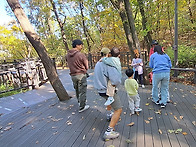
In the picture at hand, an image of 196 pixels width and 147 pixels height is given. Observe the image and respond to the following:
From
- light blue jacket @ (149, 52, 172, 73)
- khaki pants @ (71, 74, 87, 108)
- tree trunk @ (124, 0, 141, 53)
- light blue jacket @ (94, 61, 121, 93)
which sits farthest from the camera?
tree trunk @ (124, 0, 141, 53)

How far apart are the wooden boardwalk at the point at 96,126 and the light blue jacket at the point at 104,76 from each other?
0.96 m

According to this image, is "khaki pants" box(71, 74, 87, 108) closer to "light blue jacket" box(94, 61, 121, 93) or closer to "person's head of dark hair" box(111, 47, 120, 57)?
"light blue jacket" box(94, 61, 121, 93)

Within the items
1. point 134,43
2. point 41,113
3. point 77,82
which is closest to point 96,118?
point 77,82

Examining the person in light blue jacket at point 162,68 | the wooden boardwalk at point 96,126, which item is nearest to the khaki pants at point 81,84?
the wooden boardwalk at point 96,126

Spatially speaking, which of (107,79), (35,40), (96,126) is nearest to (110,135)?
(96,126)

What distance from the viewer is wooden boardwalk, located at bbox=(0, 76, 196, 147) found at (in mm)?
2389

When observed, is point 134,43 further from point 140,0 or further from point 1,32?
point 1,32

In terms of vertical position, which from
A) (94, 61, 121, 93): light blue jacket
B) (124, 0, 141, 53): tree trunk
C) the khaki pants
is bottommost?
the khaki pants

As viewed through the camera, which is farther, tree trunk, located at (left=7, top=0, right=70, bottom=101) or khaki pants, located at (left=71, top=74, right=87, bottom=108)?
tree trunk, located at (left=7, top=0, right=70, bottom=101)

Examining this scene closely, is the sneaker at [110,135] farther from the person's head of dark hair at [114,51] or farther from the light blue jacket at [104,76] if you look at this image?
the person's head of dark hair at [114,51]

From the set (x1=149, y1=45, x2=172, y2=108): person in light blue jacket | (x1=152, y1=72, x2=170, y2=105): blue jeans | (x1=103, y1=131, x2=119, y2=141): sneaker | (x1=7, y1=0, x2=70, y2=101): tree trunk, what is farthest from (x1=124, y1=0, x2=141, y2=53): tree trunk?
(x1=103, y1=131, x2=119, y2=141): sneaker

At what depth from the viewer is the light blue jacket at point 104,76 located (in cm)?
226

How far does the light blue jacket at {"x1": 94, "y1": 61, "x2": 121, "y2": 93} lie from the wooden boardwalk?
3.15 feet

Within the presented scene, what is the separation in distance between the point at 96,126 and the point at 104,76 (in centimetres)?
122
